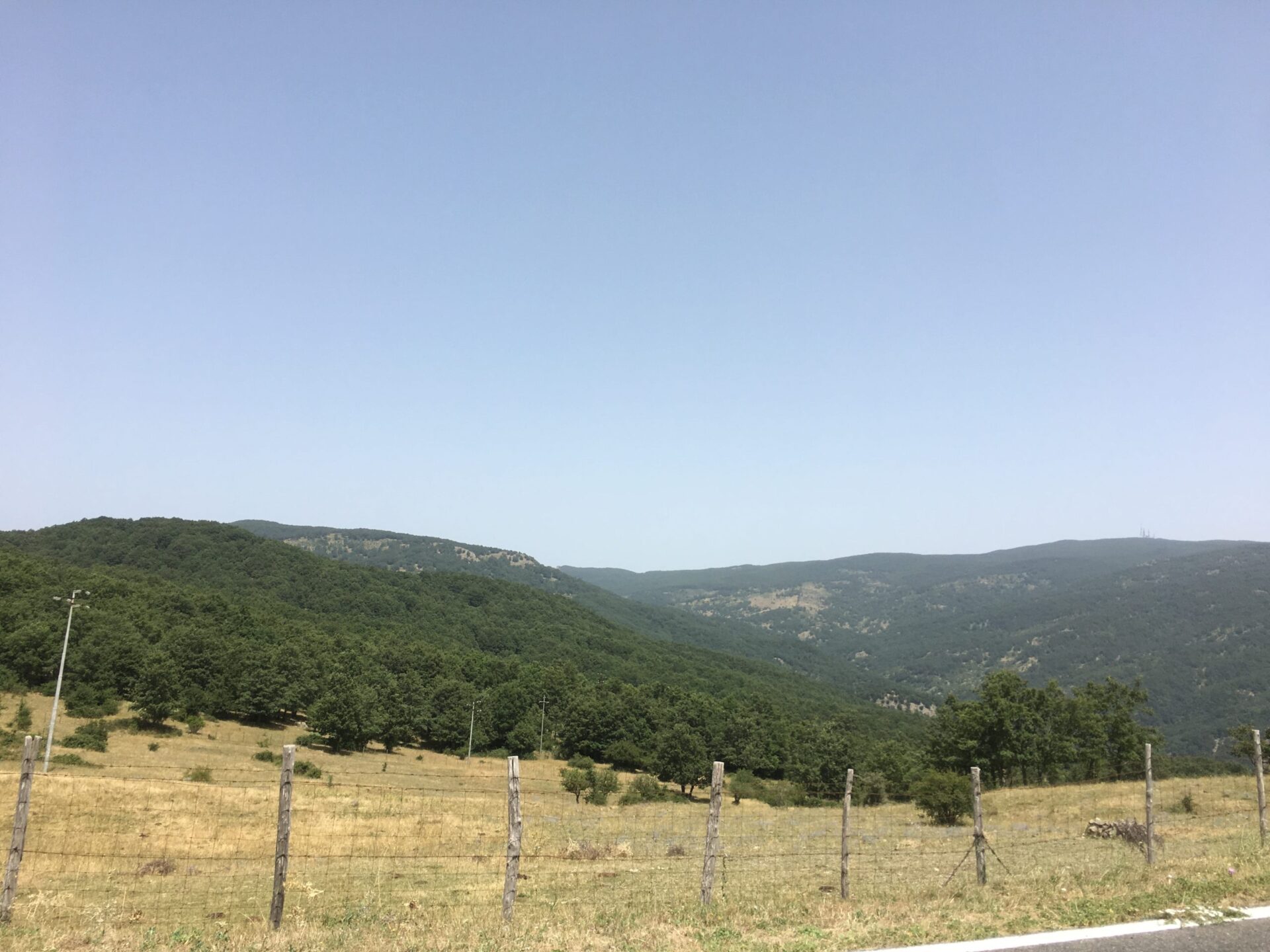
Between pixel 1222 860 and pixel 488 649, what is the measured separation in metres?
195

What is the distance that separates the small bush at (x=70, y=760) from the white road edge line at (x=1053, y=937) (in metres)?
51.8

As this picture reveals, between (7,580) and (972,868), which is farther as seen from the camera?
(7,580)

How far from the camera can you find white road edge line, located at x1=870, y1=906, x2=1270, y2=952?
8047 millimetres

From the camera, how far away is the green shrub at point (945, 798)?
33.7 metres

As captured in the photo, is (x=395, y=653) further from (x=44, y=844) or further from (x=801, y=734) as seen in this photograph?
(x=44, y=844)

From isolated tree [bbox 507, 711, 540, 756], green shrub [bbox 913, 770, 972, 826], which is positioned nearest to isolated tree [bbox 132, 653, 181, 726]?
isolated tree [bbox 507, 711, 540, 756]

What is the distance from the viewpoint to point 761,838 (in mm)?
26734

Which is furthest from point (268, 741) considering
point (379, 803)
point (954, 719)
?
point (954, 719)

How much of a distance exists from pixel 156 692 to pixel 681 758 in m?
54.9

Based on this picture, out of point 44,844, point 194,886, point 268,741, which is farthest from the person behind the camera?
point 268,741

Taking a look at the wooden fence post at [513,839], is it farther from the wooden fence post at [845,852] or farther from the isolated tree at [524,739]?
the isolated tree at [524,739]

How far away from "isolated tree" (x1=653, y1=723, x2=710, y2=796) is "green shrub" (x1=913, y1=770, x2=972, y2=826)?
45839 mm

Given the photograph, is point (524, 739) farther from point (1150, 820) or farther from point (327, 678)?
point (1150, 820)

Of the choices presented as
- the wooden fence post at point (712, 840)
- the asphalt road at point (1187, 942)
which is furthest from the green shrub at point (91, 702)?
the asphalt road at point (1187, 942)
